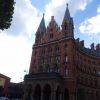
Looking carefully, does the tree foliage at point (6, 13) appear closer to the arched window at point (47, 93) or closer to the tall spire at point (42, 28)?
the arched window at point (47, 93)

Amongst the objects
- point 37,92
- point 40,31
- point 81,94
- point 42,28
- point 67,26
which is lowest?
point 37,92

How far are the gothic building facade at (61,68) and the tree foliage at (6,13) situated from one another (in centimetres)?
3149

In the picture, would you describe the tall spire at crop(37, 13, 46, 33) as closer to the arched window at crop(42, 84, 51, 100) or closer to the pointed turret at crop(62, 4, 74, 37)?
the pointed turret at crop(62, 4, 74, 37)

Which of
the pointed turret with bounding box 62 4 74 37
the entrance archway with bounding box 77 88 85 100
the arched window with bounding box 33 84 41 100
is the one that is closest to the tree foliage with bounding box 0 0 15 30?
the arched window with bounding box 33 84 41 100

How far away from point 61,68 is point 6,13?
37.5m

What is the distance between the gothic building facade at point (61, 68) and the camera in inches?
1997

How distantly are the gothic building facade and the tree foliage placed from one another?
31487 millimetres

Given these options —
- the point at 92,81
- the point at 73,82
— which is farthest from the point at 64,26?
the point at 92,81

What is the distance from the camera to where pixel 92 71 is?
225 feet

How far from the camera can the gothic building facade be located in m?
50.7

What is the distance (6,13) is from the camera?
19156 mm

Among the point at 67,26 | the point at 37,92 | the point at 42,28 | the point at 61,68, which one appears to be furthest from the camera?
the point at 42,28

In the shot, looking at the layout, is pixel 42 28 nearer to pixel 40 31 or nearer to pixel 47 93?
pixel 40 31

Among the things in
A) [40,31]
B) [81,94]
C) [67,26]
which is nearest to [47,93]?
[81,94]
